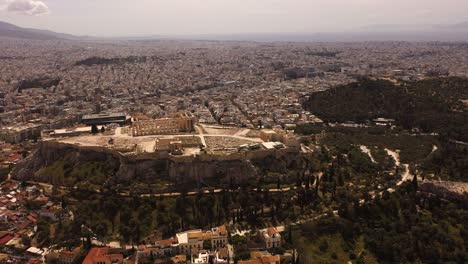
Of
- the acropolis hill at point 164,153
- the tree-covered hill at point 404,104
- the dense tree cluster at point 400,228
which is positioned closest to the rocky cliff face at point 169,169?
the acropolis hill at point 164,153

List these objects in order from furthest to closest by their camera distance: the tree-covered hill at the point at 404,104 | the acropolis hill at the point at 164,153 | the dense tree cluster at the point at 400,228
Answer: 1. the tree-covered hill at the point at 404,104
2. the acropolis hill at the point at 164,153
3. the dense tree cluster at the point at 400,228

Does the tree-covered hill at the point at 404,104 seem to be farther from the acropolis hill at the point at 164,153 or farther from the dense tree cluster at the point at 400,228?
the acropolis hill at the point at 164,153

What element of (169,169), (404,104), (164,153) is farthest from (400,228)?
(404,104)

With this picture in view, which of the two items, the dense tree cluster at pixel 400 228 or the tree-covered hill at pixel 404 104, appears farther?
the tree-covered hill at pixel 404 104

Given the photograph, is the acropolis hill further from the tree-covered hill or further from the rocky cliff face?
the tree-covered hill

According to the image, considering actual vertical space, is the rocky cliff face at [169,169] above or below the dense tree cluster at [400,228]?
above

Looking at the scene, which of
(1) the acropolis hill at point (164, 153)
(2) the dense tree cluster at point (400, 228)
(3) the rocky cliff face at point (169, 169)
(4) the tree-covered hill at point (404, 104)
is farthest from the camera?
(4) the tree-covered hill at point (404, 104)

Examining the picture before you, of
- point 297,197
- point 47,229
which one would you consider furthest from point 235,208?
point 47,229

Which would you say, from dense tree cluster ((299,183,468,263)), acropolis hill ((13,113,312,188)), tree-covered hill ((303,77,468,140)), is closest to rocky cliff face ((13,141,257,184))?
acropolis hill ((13,113,312,188))
